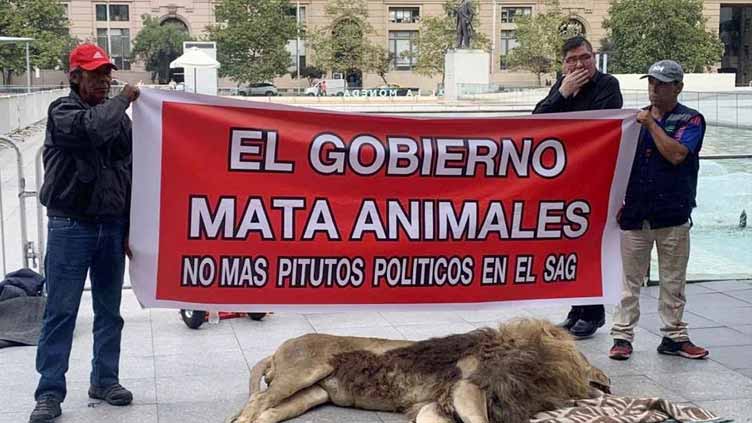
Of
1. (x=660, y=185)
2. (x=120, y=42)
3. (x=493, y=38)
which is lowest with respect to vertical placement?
(x=660, y=185)

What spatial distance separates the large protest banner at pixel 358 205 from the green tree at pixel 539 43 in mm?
58143

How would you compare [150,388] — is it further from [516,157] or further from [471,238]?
[516,157]

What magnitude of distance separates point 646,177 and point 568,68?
92 centimetres

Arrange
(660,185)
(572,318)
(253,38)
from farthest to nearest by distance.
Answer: (253,38), (572,318), (660,185)

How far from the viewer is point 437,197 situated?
5266 millimetres

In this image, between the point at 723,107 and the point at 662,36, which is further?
the point at 662,36

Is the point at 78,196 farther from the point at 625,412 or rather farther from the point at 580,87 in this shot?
the point at 580,87

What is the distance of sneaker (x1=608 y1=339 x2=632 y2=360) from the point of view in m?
5.99

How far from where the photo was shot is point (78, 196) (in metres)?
4.64

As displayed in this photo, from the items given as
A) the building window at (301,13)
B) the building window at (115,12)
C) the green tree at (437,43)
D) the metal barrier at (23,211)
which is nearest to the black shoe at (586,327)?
the metal barrier at (23,211)

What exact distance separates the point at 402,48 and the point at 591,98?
6934 centimetres

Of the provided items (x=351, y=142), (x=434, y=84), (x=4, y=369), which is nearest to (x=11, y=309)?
(x=4, y=369)

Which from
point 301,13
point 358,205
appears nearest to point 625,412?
point 358,205

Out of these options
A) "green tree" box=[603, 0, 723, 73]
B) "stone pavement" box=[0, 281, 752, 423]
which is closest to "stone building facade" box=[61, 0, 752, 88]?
"green tree" box=[603, 0, 723, 73]
